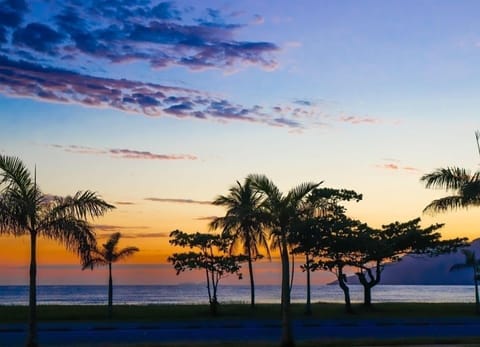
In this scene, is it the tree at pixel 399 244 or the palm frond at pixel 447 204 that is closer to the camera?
the palm frond at pixel 447 204

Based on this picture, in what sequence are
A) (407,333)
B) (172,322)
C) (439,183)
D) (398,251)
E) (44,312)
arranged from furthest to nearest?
1. (398,251)
2. (44,312)
3. (172,322)
4. (407,333)
5. (439,183)

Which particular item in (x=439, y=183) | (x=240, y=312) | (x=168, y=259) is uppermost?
(x=439, y=183)

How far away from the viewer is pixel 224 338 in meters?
27.9

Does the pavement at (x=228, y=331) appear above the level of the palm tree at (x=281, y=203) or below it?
below

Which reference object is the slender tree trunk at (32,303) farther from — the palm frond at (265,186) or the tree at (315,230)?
the tree at (315,230)

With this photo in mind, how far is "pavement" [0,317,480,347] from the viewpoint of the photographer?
2758cm

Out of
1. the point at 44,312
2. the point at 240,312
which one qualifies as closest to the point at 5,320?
the point at 44,312

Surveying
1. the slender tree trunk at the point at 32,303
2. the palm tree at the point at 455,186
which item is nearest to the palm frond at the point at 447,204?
the palm tree at the point at 455,186

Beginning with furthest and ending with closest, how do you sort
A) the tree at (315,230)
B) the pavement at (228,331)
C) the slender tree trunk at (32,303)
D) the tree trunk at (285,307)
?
1. the tree at (315,230)
2. the pavement at (228,331)
3. the tree trunk at (285,307)
4. the slender tree trunk at (32,303)

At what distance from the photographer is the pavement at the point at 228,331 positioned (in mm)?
27578

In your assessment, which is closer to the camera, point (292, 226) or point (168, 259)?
point (292, 226)

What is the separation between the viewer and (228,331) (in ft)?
104

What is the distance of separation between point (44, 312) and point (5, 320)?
4.79m

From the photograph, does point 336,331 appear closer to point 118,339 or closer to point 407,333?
point 407,333
